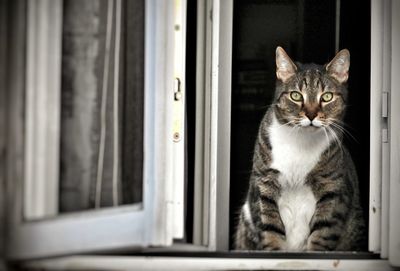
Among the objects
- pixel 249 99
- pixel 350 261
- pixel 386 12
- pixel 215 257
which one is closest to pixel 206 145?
pixel 249 99

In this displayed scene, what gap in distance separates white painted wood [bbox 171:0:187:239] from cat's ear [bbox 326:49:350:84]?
1.83 ft

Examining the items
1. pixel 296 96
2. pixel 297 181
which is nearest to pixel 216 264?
pixel 297 181

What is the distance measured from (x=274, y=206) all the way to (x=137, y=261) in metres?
0.55

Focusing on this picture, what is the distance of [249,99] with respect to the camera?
231 cm

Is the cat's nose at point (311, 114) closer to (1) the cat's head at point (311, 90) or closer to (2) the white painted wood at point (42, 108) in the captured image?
(1) the cat's head at point (311, 90)

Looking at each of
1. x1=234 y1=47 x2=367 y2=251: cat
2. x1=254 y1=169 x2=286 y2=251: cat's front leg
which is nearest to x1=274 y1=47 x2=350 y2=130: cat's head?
x1=234 y1=47 x2=367 y2=251: cat

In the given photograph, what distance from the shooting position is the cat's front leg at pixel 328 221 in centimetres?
229

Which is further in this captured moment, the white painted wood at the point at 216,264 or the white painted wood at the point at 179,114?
the white painted wood at the point at 179,114

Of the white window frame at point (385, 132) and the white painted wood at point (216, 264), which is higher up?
the white window frame at point (385, 132)

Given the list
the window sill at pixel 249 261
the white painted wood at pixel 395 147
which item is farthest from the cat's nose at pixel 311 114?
the window sill at pixel 249 261

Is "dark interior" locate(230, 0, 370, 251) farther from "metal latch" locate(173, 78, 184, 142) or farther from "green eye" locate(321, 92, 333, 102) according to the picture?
"metal latch" locate(173, 78, 184, 142)

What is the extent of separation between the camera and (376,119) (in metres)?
2.25

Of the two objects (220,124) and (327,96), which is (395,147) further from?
(220,124)

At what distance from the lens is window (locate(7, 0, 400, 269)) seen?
1770 millimetres
